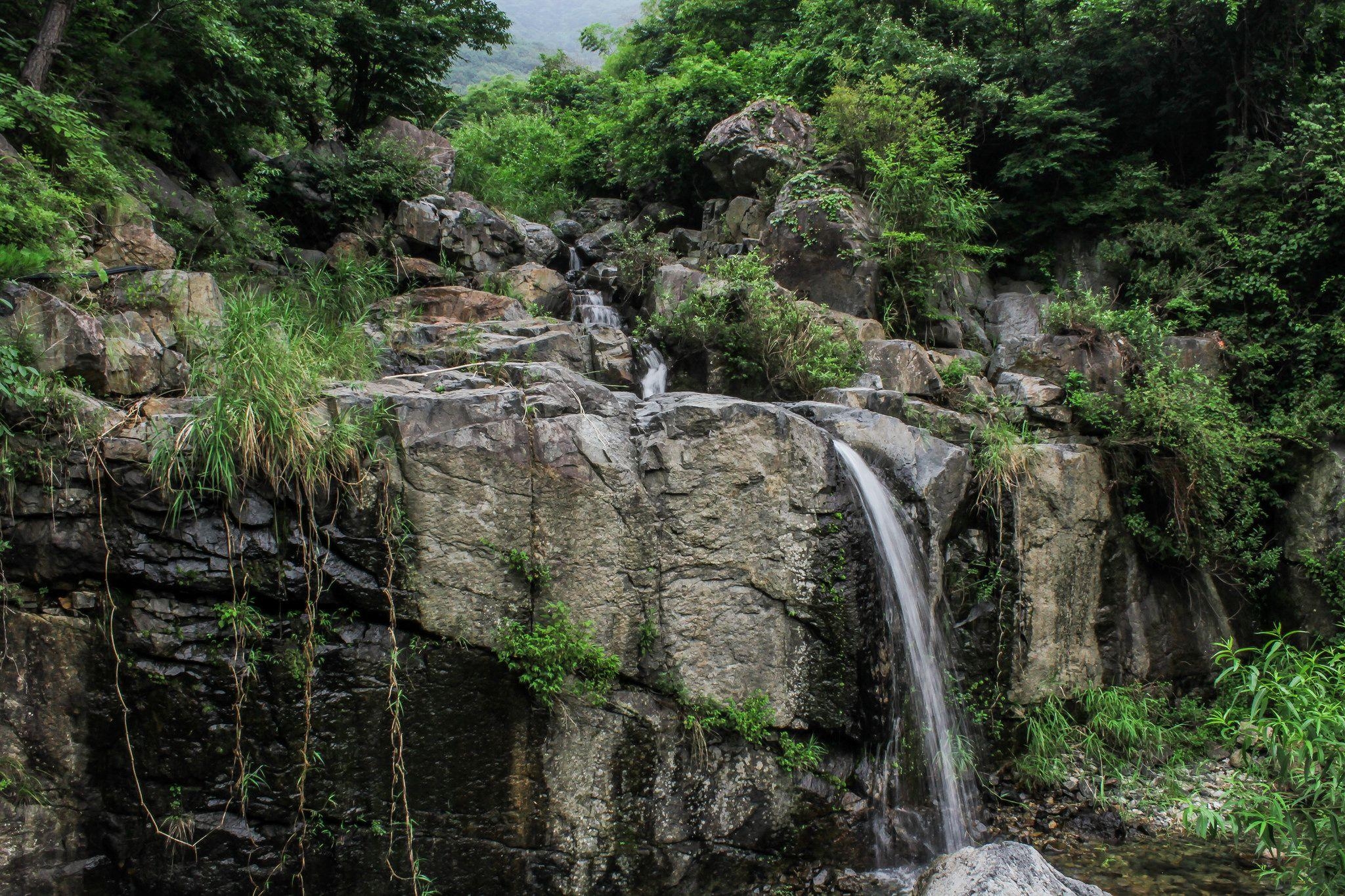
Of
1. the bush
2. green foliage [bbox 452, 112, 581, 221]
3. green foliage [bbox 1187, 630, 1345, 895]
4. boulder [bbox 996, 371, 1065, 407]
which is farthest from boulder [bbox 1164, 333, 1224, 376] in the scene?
green foliage [bbox 452, 112, 581, 221]

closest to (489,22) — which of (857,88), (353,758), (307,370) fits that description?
(857,88)

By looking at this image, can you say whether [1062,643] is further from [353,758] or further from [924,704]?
[353,758]

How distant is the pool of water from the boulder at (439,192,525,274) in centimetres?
872

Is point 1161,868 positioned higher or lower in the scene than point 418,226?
lower

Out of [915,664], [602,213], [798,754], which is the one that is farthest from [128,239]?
[602,213]

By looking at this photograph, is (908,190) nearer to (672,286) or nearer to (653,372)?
(672,286)

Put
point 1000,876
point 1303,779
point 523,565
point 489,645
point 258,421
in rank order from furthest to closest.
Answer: point 523,565, point 489,645, point 258,421, point 1000,876, point 1303,779

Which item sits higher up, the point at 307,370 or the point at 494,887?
the point at 307,370

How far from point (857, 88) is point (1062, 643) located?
788 cm

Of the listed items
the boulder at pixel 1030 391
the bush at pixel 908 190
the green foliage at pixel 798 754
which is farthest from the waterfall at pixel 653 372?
the green foliage at pixel 798 754

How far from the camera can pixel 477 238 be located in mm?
10219

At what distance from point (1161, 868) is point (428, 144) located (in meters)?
12.2

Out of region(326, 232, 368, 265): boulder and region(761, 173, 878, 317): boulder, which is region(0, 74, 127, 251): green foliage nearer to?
region(326, 232, 368, 265): boulder

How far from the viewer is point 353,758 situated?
4.84 meters
